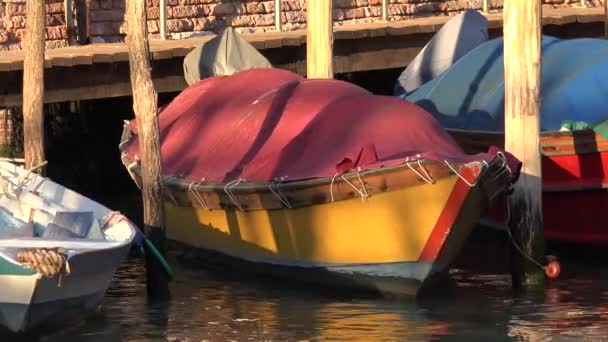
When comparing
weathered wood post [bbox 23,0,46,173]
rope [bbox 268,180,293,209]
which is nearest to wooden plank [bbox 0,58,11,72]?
weathered wood post [bbox 23,0,46,173]

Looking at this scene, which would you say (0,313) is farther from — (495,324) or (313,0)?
(313,0)

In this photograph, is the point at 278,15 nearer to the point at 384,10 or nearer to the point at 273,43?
the point at 384,10

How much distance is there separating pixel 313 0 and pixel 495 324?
6.36 m

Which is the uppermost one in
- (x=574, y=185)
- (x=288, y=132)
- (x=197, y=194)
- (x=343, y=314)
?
(x=288, y=132)

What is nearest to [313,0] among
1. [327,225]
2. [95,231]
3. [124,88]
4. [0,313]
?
[124,88]

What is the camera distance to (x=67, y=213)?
16094mm

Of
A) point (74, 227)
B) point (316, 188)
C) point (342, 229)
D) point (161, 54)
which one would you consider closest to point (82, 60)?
point (161, 54)

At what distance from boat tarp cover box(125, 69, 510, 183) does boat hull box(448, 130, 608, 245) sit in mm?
1874

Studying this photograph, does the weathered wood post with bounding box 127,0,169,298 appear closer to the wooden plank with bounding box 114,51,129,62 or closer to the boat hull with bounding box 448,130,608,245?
the boat hull with bounding box 448,130,608,245

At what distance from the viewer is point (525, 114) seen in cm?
1700

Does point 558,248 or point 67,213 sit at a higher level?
point 67,213

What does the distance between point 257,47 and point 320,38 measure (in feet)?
10.7

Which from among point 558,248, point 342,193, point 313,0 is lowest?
point 558,248

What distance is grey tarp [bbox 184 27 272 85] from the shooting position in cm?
2255
